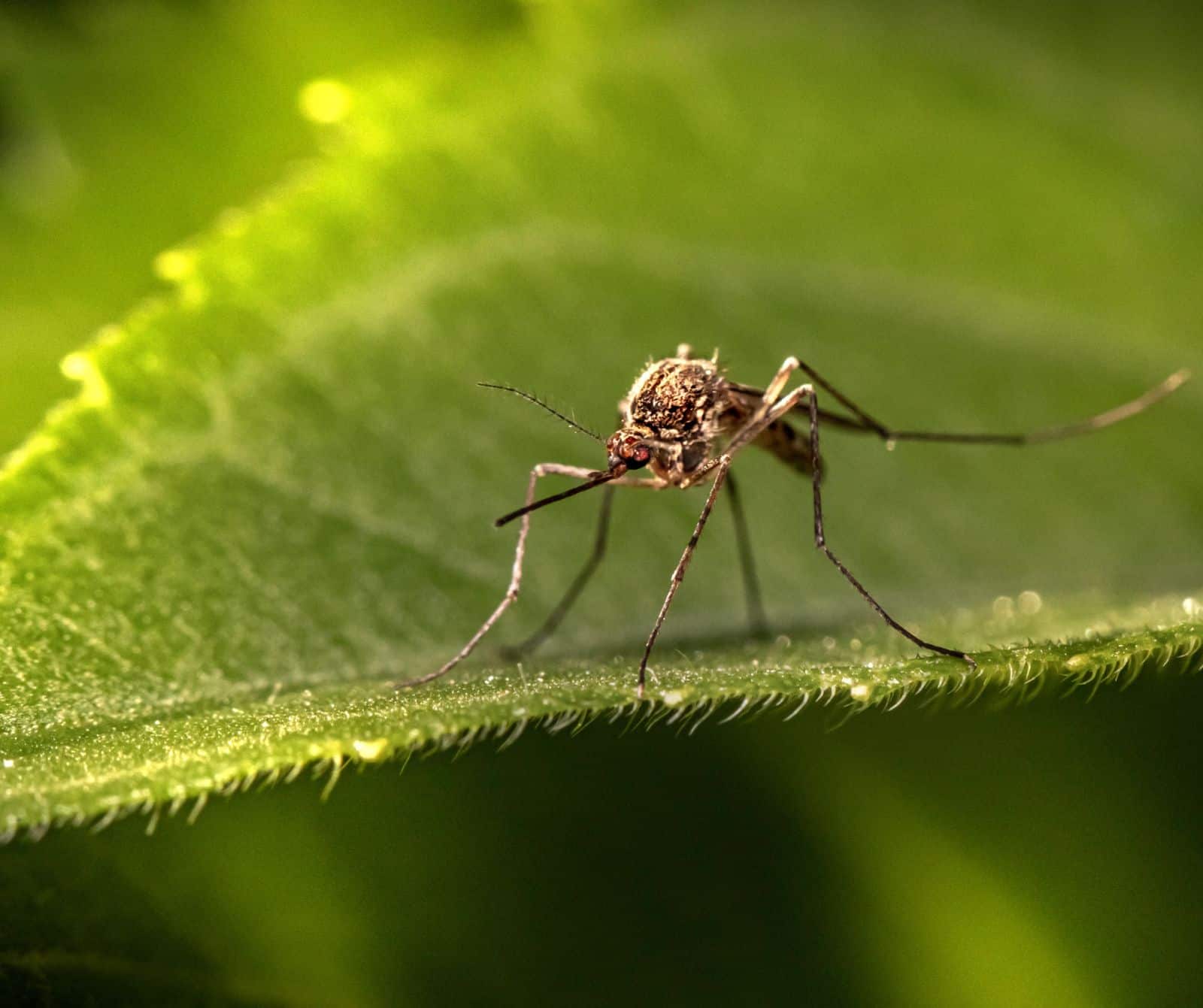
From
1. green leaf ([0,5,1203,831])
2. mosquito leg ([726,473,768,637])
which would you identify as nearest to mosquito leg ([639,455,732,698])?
green leaf ([0,5,1203,831])

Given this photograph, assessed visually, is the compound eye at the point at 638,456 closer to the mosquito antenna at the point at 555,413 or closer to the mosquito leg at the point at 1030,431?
the mosquito antenna at the point at 555,413

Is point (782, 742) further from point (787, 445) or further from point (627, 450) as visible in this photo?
point (787, 445)

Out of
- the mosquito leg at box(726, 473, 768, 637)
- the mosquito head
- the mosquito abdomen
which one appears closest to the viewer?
the mosquito head

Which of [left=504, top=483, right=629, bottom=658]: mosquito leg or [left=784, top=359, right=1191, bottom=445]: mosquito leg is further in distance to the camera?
[left=784, top=359, right=1191, bottom=445]: mosquito leg

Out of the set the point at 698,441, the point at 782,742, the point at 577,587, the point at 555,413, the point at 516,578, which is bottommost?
the point at 782,742

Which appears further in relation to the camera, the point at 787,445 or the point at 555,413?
the point at 787,445

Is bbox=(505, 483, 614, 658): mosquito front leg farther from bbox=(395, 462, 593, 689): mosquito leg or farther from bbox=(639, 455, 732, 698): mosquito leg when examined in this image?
bbox=(639, 455, 732, 698): mosquito leg

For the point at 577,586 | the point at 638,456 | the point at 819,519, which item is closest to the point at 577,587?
the point at 577,586

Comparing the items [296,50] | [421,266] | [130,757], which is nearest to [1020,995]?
[130,757]
